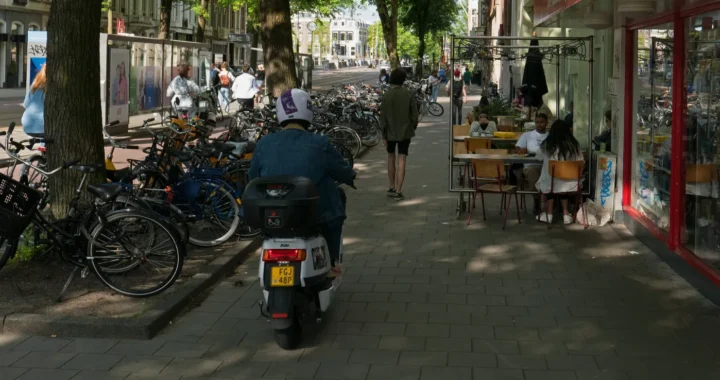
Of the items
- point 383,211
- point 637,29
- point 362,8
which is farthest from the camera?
point 362,8

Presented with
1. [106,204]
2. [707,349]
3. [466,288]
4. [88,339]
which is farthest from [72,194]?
[707,349]

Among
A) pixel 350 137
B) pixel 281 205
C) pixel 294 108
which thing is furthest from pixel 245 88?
pixel 281 205

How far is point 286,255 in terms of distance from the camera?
18.1 feet

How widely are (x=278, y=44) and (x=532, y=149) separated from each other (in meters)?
7.14

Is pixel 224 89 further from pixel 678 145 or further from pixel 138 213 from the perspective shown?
pixel 138 213

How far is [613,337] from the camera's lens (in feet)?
19.7

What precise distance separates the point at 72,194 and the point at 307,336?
2756 millimetres

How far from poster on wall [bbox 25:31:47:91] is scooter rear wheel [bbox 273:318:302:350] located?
617 inches

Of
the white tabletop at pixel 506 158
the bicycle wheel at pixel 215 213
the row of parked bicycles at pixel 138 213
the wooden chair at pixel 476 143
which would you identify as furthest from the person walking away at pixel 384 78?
the bicycle wheel at pixel 215 213

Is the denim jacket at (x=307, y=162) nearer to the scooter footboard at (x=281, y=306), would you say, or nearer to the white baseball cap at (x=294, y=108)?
the white baseball cap at (x=294, y=108)

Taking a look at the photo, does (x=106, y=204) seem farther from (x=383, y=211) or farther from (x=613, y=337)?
(x=383, y=211)

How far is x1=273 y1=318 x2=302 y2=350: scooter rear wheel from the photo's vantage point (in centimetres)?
562

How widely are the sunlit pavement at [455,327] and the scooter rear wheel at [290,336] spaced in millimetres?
46

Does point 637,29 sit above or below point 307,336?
above
